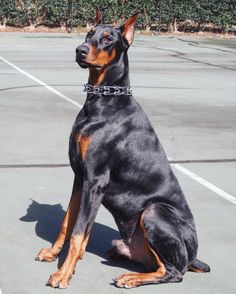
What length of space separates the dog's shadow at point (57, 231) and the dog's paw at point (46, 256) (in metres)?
0.07

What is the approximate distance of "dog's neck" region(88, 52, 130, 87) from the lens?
16.6 feet

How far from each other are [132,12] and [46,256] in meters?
29.9

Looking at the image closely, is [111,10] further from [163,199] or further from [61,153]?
[163,199]

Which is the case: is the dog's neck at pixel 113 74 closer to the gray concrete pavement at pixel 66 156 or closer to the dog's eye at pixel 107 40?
the dog's eye at pixel 107 40

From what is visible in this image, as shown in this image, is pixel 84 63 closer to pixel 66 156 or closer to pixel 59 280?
pixel 59 280

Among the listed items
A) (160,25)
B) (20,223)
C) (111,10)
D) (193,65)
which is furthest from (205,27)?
(20,223)

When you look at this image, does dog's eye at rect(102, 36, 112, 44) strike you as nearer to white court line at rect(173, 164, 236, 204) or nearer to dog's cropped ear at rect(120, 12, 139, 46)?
dog's cropped ear at rect(120, 12, 139, 46)

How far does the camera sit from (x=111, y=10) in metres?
33.7

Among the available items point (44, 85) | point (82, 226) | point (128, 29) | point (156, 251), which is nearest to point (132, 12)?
point (44, 85)

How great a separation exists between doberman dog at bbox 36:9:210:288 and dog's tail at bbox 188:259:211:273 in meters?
0.05

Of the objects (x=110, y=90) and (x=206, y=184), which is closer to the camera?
(x=110, y=90)

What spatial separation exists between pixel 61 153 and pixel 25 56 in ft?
41.4

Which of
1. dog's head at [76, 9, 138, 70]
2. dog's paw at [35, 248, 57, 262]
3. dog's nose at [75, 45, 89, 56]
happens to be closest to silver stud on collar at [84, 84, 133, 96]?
dog's head at [76, 9, 138, 70]

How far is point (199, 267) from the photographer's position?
5277 mm
